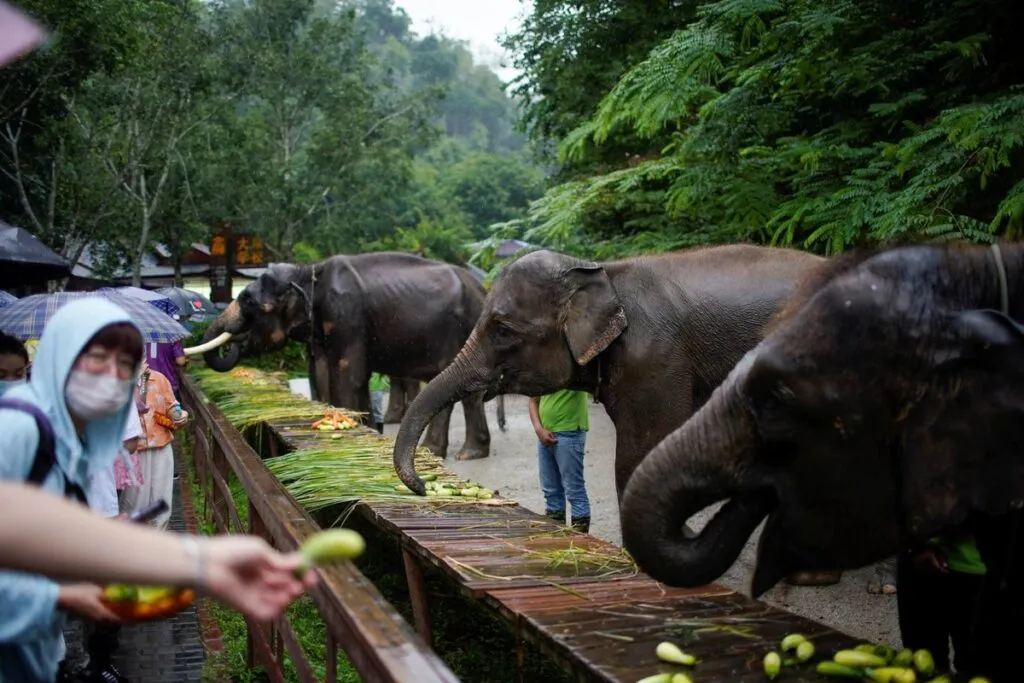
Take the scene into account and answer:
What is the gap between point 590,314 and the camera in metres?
5.73

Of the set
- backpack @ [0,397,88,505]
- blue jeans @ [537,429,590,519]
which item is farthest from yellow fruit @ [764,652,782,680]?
blue jeans @ [537,429,590,519]

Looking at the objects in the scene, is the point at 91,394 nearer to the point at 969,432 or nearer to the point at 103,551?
the point at 103,551

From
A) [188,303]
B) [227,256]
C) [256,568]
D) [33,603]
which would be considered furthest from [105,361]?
[227,256]

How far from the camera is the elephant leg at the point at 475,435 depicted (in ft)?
38.7

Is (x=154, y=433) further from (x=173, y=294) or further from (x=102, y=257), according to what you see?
(x=102, y=257)

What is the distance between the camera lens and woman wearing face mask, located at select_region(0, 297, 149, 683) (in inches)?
85.4

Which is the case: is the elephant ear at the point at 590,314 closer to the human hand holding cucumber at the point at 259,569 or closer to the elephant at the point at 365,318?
the human hand holding cucumber at the point at 259,569

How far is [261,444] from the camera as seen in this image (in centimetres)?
1016

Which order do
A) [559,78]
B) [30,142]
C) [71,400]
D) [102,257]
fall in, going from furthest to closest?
[102,257], [30,142], [559,78], [71,400]

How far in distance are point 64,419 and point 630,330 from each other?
3.83 m

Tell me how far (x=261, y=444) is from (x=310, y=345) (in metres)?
2.61

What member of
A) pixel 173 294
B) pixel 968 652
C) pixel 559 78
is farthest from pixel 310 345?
pixel 968 652

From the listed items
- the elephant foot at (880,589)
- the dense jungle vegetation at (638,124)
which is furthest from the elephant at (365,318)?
the elephant foot at (880,589)

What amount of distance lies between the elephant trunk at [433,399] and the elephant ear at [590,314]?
0.64 m
